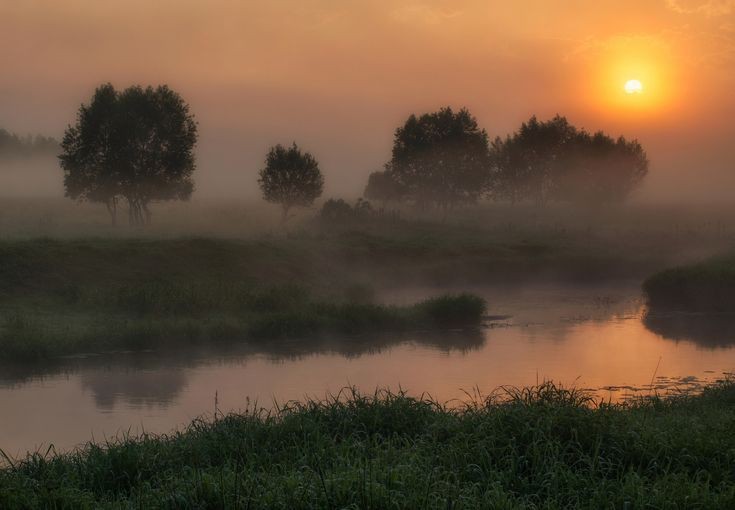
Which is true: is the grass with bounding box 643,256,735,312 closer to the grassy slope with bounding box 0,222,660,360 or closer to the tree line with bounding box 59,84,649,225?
the grassy slope with bounding box 0,222,660,360

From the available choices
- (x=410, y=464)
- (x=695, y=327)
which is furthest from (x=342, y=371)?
(x=695, y=327)

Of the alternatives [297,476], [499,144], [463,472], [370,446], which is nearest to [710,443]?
[463,472]

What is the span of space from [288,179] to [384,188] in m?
32.5

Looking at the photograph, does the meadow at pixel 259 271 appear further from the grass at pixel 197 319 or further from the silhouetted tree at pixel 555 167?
the silhouetted tree at pixel 555 167

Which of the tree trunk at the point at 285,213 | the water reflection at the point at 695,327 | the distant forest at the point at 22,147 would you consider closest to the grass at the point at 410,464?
the water reflection at the point at 695,327

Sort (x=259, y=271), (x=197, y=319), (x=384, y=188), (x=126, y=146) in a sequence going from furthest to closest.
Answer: (x=384, y=188) → (x=126, y=146) → (x=259, y=271) → (x=197, y=319)

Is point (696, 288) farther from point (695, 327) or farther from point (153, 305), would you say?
point (153, 305)

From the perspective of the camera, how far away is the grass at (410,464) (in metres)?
8.45

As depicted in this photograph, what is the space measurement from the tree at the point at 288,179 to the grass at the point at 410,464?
58366 mm

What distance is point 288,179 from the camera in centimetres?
7050

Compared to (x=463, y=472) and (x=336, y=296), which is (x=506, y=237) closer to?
(x=336, y=296)

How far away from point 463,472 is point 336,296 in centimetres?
2680

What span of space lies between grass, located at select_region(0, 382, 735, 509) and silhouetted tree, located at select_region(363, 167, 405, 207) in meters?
78.3

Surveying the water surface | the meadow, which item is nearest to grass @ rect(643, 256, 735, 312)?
the water surface
